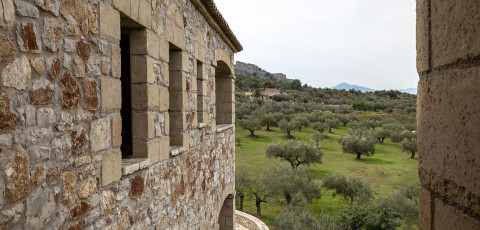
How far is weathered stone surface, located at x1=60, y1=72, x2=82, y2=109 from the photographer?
101 inches

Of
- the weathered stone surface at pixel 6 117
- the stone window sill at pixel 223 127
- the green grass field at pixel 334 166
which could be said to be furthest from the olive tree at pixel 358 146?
the weathered stone surface at pixel 6 117

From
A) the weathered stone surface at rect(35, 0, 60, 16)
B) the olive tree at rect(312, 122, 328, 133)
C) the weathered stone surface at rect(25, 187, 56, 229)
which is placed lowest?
the olive tree at rect(312, 122, 328, 133)

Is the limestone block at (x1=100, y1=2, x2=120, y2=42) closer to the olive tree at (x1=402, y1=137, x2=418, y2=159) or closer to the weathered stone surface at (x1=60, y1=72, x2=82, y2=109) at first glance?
the weathered stone surface at (x1=60, y1=72, x2=82, y2=109)

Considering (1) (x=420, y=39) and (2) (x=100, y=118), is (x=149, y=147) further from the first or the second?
(1) (x=420, y=39)

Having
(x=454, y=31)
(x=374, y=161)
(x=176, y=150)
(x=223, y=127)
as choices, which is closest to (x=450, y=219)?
(x=454, y=31)

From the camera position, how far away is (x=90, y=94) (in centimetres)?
291

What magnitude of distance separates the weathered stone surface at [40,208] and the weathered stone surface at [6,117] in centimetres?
47

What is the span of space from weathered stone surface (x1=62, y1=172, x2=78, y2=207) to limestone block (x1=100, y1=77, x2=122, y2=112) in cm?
67

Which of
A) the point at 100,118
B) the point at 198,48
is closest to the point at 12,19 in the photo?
the point at 100,118

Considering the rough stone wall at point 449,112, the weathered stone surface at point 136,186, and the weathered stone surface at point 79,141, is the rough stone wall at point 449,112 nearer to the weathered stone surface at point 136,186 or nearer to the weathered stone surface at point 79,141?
the weathered stone surface at point 79,141

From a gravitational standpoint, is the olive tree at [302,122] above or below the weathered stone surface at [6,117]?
below

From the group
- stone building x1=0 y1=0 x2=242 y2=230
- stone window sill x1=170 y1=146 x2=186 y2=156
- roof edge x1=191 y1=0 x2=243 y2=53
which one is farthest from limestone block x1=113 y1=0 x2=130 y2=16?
roof edge x1=191 y1=0 x2=243 y2=53

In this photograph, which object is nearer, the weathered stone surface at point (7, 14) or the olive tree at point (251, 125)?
the weathered stone surface at point (7, 14)

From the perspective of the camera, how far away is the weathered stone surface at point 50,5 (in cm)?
229
